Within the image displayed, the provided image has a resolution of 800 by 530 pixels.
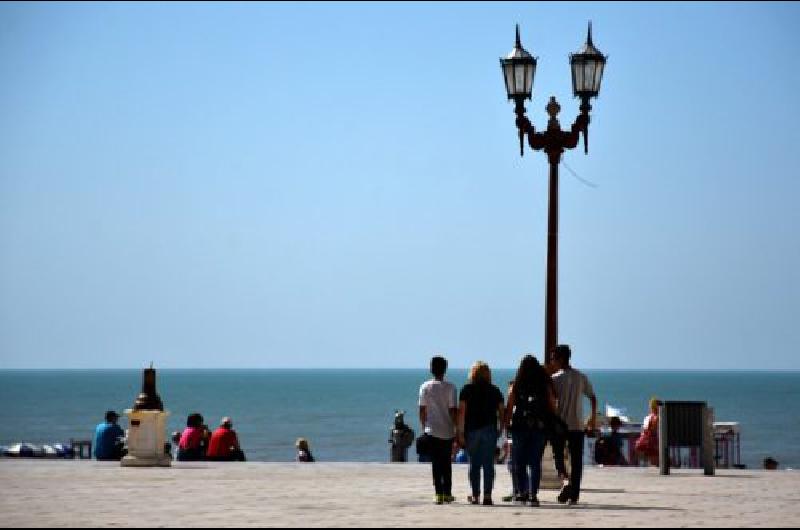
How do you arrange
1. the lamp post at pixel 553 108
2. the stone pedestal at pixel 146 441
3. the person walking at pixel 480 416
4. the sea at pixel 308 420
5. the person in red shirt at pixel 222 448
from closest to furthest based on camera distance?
the person walking at pixel 480 416
the lamp post at pixel 553 108
the stone pedestal at pixel 146 441
the person in red shirt at pixel 222 448
the sea at pixel 308 420

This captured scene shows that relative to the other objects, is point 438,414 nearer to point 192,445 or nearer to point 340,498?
point 340,498

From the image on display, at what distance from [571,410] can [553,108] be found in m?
5.50

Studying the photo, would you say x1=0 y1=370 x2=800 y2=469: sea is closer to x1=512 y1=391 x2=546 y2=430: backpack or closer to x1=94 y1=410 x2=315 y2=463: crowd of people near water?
x1=94 y1=410 x2=315 y2=463: crowd of people near water

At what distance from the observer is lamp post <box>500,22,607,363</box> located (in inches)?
909

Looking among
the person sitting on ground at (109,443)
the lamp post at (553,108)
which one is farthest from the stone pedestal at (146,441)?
the lamp post at (553,108)

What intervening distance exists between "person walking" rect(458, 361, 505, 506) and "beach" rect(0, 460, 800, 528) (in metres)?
0.58

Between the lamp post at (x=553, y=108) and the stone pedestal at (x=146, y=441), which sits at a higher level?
the lamp post at (x=553, y=108)

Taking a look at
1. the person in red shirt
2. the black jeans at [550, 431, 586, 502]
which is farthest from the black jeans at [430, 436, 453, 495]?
the person in red shirt

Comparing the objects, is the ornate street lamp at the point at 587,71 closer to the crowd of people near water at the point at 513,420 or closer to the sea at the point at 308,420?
the crowd of people near water at the point at 513,420

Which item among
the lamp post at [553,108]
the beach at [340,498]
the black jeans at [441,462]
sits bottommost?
the beach at [340,498]

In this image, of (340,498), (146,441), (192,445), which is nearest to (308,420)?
(192,445)

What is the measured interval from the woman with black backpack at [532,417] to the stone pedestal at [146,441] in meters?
8.55

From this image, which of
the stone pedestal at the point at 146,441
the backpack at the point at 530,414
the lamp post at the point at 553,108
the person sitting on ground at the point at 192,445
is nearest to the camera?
the backpack at the point at 530,414

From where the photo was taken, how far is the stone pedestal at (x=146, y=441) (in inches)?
1047
